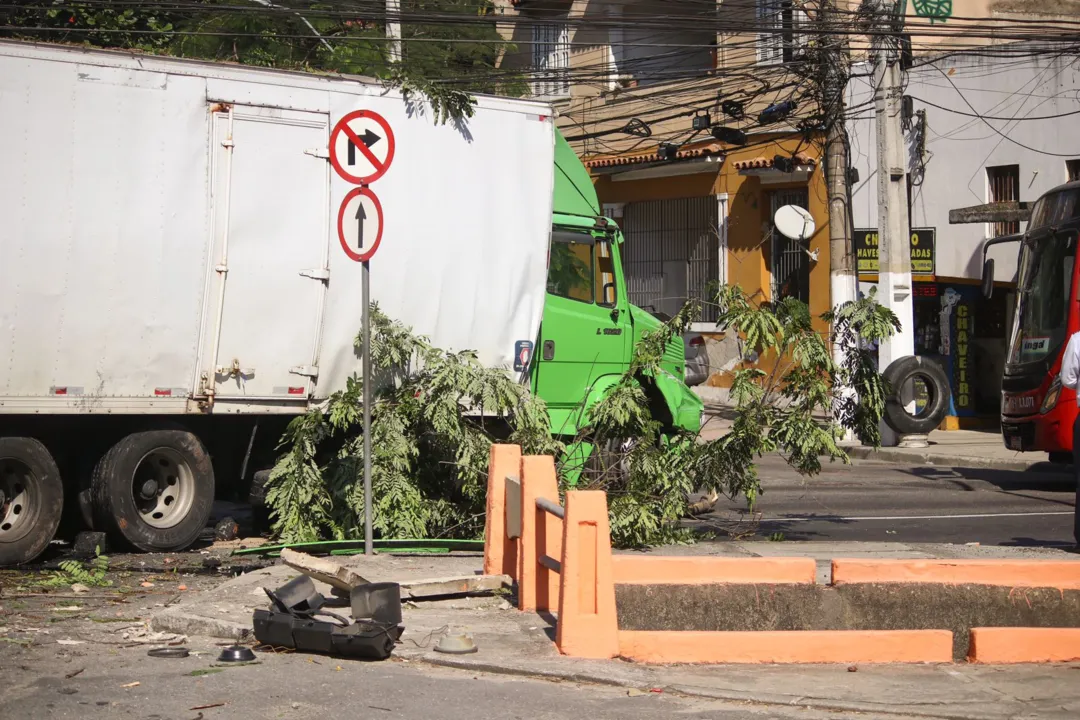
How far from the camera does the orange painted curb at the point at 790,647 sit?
21.9ft

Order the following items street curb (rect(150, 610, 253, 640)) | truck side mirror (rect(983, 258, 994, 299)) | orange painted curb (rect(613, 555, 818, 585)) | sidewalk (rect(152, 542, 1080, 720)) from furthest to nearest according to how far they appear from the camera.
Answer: truck side mirror (rect(983, 258, 994, 299))
orange painted curb (rect(613, 555, 818, 585))
street curb (rect(150, 610, 253, 640))
sidewalk (rect(152, 542, 1080, 720))

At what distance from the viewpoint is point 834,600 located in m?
7.63

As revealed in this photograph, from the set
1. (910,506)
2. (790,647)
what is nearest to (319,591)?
A: (790,647)

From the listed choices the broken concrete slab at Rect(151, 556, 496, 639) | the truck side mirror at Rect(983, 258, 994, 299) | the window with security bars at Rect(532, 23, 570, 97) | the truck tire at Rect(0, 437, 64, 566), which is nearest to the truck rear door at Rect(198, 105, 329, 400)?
the truck tire at Rect(0, 437, 64, 566)

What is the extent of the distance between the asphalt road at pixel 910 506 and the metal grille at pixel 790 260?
7367 millimetres

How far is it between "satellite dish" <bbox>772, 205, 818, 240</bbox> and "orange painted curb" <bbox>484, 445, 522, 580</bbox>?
14.5 m

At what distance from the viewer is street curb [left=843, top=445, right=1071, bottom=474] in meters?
17.0

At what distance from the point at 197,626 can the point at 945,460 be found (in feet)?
44.2

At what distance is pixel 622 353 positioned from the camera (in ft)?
41.7

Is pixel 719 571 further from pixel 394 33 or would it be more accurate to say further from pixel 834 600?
pixel 394 33

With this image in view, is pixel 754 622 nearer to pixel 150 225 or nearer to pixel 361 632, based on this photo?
pixel 361 632

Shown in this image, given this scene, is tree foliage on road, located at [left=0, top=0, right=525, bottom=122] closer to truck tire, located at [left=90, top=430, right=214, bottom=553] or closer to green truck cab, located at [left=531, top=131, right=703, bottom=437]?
green truck cab, located at [left=531, top=131, right=703, bottom=437]

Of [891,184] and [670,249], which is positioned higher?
[670,249]

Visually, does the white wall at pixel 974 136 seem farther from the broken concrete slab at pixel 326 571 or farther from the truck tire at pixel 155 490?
the broken concrete slab at pixel 326 571
